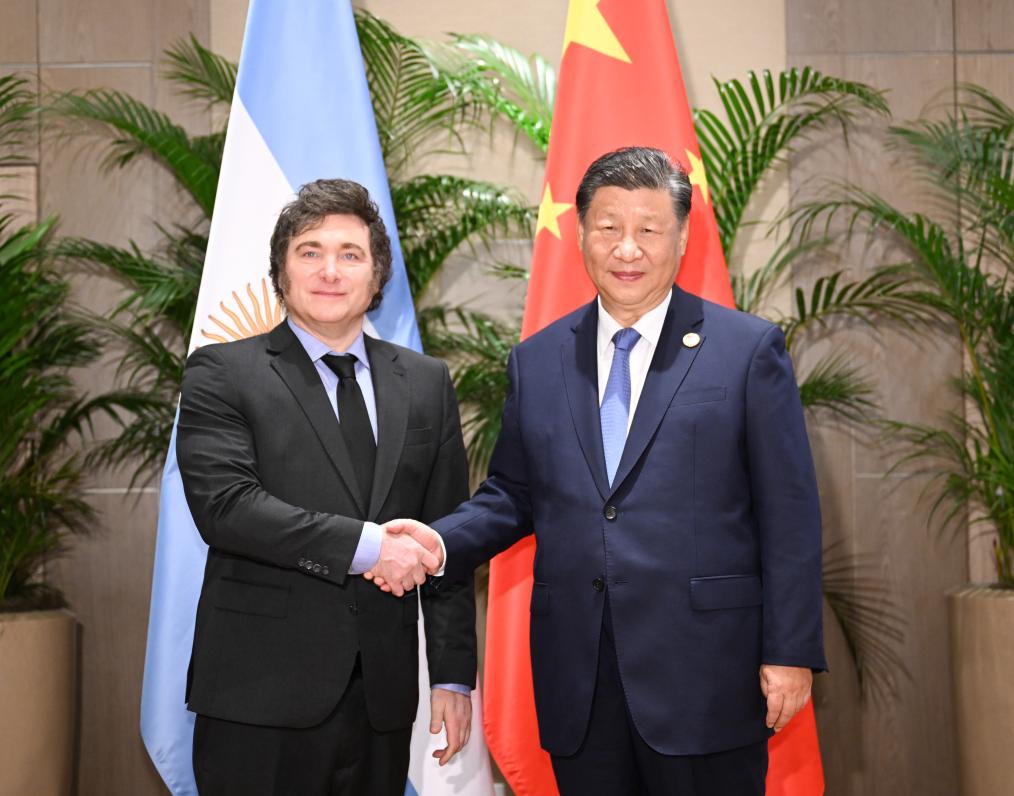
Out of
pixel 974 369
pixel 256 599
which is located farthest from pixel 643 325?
pixel 974 369

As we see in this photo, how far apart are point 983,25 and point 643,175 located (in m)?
2.62

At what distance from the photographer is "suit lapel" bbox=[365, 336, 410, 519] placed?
2.09 m

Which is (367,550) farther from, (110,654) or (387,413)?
(110,654)

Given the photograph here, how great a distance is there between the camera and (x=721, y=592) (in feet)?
6.58

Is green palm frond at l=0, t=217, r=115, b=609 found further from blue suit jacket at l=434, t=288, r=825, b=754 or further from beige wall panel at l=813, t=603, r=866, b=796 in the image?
beige wall panel at l=813, t=603, r=866, b=796

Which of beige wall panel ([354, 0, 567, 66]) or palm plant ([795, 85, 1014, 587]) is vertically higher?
beige wall panel ([354, 0, 567, 66])

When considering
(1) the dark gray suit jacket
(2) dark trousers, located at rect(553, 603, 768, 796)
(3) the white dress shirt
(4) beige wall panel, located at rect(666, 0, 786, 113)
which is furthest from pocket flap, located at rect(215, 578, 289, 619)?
(4) beige wall panel, located at rect(666, 0, 786, 113)

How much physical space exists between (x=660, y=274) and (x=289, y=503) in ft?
2.89

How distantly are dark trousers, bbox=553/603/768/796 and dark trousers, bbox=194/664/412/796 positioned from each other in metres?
0.38

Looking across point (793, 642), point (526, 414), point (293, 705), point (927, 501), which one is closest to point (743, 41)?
point (927, 501)

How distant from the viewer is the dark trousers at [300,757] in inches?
77.7

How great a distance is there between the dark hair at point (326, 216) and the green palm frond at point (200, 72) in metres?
1.55

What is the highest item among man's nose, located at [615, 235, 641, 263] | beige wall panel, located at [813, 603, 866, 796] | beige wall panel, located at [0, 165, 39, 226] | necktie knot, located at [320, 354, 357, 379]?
beige wall panel, located at [0, 165, 39, 226]

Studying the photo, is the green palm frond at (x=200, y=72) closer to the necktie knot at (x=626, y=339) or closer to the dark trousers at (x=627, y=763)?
the necktie knot at (x=626, y=339)
